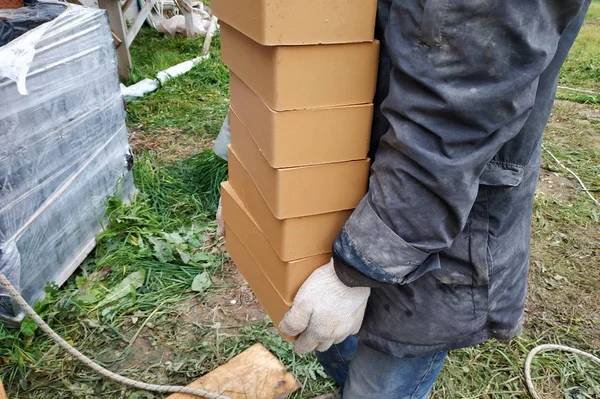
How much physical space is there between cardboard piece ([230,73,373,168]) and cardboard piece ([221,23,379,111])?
2 cm

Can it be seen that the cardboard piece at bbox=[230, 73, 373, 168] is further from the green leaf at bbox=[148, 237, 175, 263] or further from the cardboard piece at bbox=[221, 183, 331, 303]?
the green leaf at bbox=[148, 237, 175, 263]

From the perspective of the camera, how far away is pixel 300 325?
3.23ft

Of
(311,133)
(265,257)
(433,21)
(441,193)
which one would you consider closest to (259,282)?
(265,257)

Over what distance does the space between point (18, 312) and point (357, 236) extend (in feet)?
6.48

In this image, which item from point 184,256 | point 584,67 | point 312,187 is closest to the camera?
point 312,187

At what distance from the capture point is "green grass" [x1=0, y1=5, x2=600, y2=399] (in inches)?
81.5

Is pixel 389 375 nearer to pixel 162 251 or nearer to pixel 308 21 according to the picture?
pixel 308 21

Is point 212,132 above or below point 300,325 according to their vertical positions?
below

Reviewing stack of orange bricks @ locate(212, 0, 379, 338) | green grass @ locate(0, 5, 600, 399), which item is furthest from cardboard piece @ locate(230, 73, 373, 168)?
green grass @ locate(0, 5, 600, 399)

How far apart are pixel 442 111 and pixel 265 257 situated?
1.88ft

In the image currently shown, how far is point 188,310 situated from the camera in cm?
245

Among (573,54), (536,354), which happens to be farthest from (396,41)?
(573,54)

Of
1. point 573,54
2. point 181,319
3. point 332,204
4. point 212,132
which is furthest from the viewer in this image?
point 573,54

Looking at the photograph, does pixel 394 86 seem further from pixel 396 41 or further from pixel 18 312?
pixel 18 312
